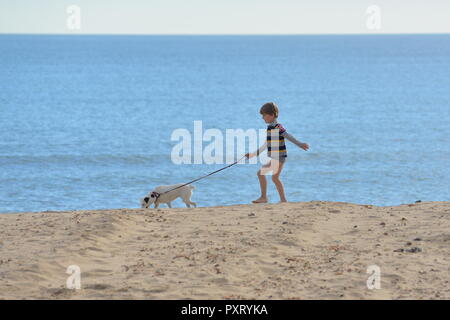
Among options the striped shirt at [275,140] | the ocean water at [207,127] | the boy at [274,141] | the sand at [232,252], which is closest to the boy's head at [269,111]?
the boy at [274,141]

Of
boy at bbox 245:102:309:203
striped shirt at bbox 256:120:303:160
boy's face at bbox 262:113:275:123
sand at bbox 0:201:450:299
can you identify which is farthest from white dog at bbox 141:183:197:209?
boy's face at bbox 262:113:275:123

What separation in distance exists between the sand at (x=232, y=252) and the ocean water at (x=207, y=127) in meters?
15.5

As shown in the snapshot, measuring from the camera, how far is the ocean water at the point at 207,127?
1206 inches

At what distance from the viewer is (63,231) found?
9906 millimetres

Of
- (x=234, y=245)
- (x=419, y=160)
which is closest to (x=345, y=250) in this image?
(x=234, y=245)

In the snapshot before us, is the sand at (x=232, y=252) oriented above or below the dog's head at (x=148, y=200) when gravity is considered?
below

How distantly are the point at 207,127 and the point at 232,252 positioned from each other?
45552 millimetres

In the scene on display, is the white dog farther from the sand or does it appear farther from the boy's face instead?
the boy's face

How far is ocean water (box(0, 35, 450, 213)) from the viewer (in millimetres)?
30641

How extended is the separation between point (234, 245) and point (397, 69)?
125 meters

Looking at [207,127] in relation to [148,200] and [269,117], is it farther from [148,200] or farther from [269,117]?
[269,117]

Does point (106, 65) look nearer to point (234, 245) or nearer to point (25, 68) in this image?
point (25, 68)

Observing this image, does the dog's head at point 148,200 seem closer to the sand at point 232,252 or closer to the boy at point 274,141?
the sand at point 232,252
